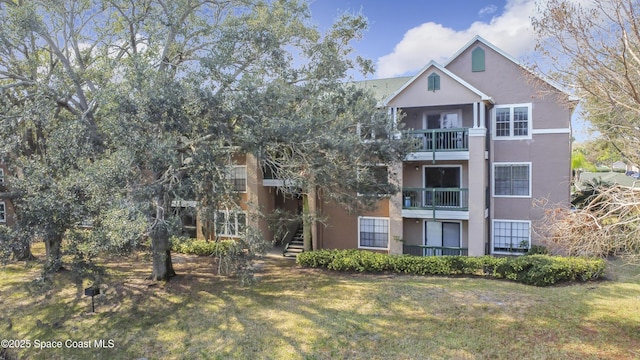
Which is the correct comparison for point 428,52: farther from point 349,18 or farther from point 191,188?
point 191,188

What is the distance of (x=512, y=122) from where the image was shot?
714 inches

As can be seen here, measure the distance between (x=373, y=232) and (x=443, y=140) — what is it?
5800 millimetres

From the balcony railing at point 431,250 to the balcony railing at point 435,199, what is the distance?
196cm

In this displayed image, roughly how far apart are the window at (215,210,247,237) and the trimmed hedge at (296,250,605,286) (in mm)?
5895

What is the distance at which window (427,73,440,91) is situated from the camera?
692 inches

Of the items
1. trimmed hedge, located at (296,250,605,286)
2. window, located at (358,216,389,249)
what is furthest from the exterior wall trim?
window, located at (358,216,389,249)

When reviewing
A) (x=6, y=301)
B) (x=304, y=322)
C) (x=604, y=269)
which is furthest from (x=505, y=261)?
(x=6, y=301)

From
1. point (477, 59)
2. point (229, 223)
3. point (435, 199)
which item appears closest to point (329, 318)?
point (229, 223)

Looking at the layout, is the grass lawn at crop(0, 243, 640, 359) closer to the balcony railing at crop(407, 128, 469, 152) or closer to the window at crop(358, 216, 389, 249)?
the window at crop(358, 216, 389, 249)

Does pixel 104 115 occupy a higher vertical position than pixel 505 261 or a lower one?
higher

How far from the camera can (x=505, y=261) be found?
15281mm

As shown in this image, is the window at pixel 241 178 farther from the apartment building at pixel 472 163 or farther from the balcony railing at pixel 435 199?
the balcony railing at pixel 435 199

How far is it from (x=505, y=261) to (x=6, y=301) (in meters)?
19.8

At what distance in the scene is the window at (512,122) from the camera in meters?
17.9
